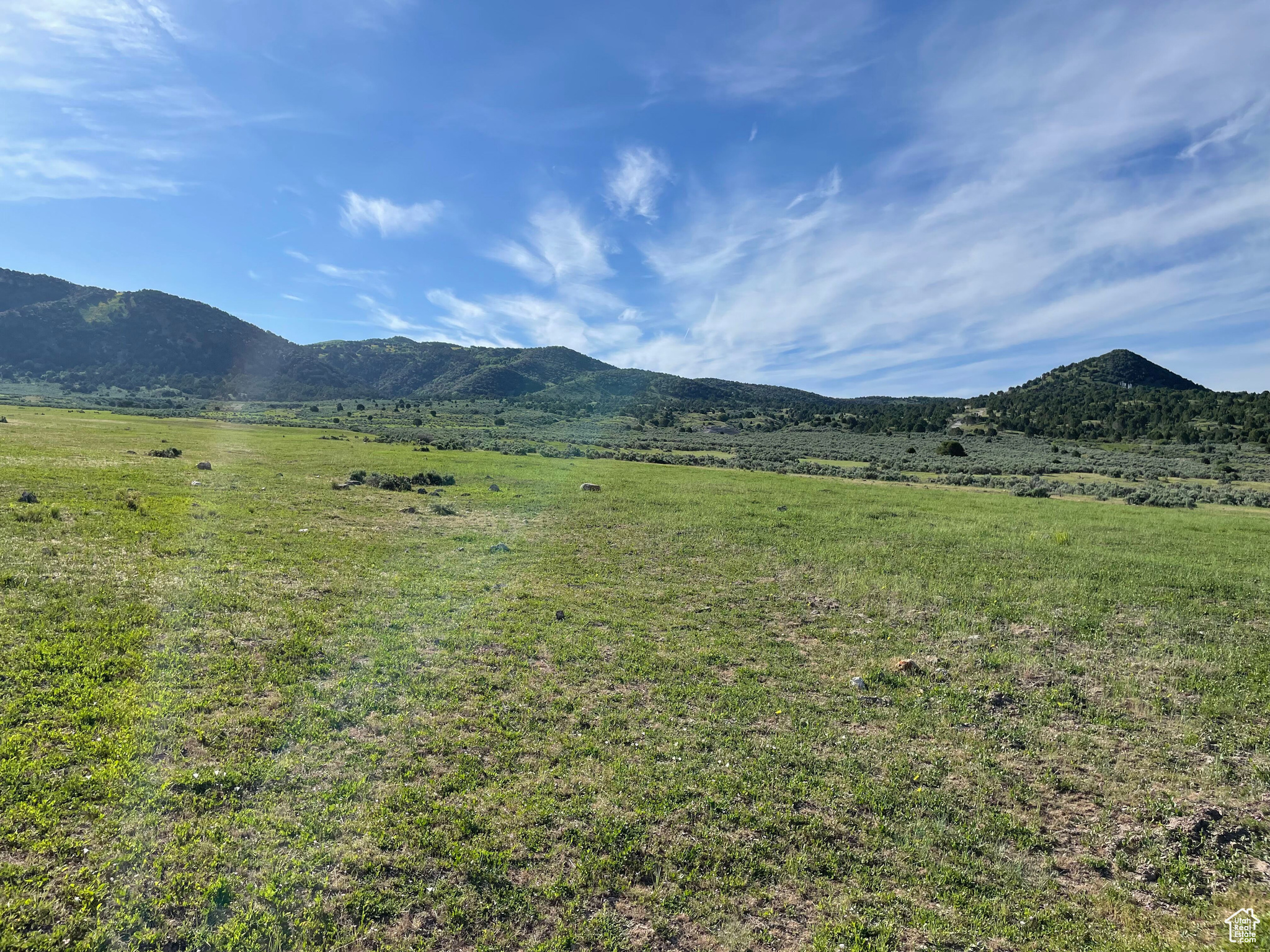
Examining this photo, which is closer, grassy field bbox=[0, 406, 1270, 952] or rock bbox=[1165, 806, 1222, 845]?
grassy field bbox=[0, 406, 1270, 952]

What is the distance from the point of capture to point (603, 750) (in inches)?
295

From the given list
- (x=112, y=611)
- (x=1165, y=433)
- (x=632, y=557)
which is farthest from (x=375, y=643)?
(x=1165, y=433)

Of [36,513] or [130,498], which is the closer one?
[36,513]

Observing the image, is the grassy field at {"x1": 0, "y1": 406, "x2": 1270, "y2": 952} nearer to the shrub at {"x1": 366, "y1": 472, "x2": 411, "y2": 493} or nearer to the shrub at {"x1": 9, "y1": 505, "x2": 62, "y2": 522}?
the shrub at {"x1": 9, "y1": 505, "x2": 62, "y2": 522}

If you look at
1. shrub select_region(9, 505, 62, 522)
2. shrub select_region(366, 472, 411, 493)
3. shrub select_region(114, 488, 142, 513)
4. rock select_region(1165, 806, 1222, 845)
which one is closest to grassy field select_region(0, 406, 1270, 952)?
rock select_region(1165, 806, 1222, 845)

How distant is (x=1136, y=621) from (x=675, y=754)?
12.6 meters

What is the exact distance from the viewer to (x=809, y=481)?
143ft

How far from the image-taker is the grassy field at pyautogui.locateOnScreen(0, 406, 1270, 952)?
16.5ft

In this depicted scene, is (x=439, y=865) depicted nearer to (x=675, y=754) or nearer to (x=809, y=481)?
(x=675, y=754)

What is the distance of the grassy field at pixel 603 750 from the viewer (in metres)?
5.04

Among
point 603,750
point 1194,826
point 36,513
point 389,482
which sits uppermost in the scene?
point 389,482

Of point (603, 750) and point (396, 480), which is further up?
point (396, 480)

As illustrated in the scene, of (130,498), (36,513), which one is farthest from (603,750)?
(130,498)

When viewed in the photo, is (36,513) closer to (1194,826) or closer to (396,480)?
(396,480)
